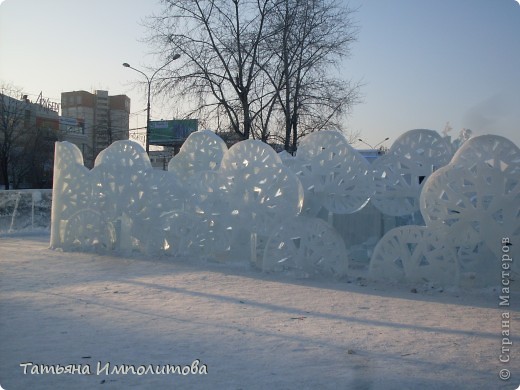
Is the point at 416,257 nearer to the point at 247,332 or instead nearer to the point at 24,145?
the point at 247,332

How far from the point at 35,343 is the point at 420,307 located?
516cm

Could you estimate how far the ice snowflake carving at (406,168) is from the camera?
436 inches

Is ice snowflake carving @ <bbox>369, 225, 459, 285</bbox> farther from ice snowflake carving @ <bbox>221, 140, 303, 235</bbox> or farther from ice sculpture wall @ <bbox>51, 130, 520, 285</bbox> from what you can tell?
ice snowflake carving @ <bbox>221, 140, 303, 235</bbox>

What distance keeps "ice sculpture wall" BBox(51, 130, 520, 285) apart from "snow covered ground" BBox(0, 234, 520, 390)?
63 centimetres

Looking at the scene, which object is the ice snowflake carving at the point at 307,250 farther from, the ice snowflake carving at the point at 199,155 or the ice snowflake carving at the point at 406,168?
the ice snowflake carving at the point at 199,155

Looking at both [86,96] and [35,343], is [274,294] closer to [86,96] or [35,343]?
[35,343]

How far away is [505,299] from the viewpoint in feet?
25.3

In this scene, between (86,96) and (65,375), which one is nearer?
(65,375)

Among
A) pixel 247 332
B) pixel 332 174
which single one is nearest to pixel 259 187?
pixel 332 174

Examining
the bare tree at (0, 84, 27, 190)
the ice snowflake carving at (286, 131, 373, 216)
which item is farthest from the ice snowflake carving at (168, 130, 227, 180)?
the bare tree at (0, 84, 27, 190)

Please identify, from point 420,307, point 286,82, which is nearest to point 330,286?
point 420,307

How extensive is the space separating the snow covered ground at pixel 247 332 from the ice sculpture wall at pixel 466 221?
390mm

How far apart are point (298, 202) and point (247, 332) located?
4.40 m

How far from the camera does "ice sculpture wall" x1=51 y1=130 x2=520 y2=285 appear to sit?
28.1ft
